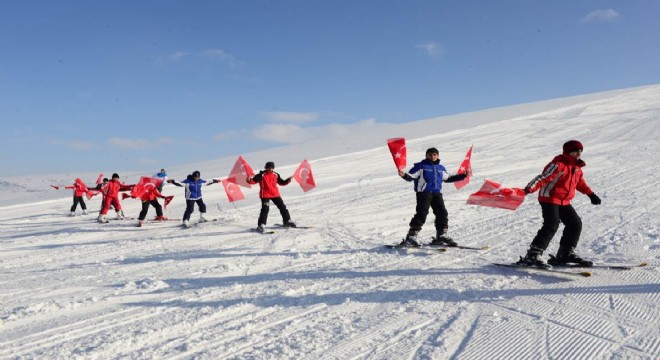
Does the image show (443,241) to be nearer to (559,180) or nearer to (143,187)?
(559,180)

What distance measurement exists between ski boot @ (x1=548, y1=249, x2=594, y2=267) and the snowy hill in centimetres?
24

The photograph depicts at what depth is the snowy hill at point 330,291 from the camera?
11.8 ft

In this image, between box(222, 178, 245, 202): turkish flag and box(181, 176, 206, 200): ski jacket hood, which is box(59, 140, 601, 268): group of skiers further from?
box(222, 178, 245, 202): turkish flag

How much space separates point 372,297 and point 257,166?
25843mm

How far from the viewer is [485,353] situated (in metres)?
3.40

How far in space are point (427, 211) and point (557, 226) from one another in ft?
7.25

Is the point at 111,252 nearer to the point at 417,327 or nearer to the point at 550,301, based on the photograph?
the point at 417,327

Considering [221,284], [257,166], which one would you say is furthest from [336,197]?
[257,166]

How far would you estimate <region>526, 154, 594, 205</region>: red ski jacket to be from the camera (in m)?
5.36

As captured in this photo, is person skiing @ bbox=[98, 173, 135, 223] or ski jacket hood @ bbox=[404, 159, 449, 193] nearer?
ski jacket hood @ bbox=[404, 159, 449, 193]

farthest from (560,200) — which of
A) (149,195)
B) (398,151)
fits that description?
(149,195)

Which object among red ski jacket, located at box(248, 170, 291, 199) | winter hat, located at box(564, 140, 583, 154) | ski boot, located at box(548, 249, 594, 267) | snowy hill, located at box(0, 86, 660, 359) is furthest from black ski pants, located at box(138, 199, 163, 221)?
winter hat, located at box(564, 140, 583, 154)

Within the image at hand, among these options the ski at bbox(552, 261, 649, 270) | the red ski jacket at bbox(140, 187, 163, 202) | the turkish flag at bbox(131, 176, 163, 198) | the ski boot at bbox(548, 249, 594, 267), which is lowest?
the ski at bbox(552, 261, 649, 270)

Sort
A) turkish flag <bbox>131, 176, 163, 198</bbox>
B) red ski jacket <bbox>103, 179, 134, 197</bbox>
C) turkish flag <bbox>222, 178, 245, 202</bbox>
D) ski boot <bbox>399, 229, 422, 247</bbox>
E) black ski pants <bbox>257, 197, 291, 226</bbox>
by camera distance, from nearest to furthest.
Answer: ski boot <bbox>399, 229, 422, 247</bbox> → black ski pants <bbox>257, 197, 291, 226</bbox> → turkish flag <bbox>222, 178, 245, 202</bbox> → turkish flag <bbox>131, 176, 163, 198</bbox> → red ski jacket <bbox>103, 179, 134, 197</bbox>
